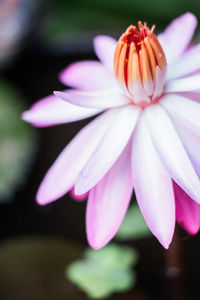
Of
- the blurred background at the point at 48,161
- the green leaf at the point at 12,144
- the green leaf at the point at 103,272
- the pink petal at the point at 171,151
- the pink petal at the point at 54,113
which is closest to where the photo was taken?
the pink petal at the point at 171,151

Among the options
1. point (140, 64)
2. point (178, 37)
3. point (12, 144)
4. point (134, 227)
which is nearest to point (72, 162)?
point (140, 64)

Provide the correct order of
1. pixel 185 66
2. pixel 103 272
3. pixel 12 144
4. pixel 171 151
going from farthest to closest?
pixel 12 144
pixel 103 272
pixel 185 66
pixel 171 151

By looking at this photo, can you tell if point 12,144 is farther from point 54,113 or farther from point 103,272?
point 54,113

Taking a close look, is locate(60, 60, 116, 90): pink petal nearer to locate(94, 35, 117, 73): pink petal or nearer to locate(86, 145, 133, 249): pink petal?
locate(94, 35, 117, 73): pink petal

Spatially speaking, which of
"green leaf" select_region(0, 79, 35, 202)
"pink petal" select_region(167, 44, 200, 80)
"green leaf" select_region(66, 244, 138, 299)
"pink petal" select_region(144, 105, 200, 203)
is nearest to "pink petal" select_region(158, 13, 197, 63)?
"pink petal" select_region(167, 44, 200, 80)

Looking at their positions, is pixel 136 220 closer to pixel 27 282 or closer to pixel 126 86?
pixel 27 282

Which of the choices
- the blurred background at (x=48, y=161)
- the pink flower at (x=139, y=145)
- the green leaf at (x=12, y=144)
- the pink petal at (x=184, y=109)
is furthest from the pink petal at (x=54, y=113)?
the green leaf at (x=12, y=144)

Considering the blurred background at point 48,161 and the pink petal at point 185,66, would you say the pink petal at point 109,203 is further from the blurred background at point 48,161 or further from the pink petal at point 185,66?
the blurred background at point 48,161
